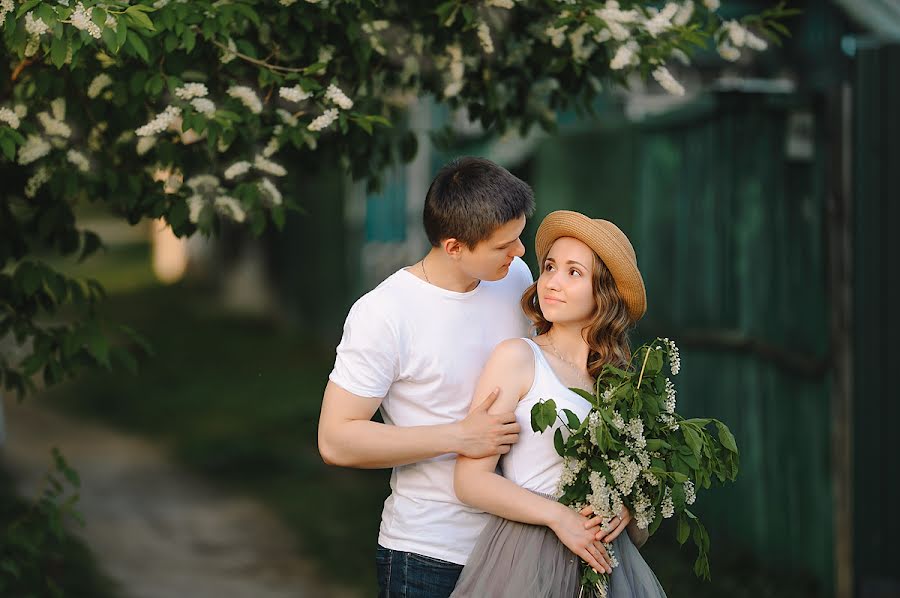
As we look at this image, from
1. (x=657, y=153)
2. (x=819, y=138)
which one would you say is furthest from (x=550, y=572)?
(x=657, y=153)

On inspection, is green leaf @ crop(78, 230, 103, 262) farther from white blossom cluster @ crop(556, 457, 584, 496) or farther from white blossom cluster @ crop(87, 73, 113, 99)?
white blossom cluster @ crop(556, 457, 584, 496)

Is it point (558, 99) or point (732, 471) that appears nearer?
point (732, 471)

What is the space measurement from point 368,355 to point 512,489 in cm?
47

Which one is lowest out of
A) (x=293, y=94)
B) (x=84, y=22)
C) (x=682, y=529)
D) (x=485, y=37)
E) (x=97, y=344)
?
(x=682, y=529)

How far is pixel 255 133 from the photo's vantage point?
151 inches

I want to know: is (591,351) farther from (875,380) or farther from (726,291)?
(726,291)

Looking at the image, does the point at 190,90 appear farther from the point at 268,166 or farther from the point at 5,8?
the point at 5,8

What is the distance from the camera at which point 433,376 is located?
10.4ft

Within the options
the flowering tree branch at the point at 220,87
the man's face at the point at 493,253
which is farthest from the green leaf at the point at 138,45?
the man's face at the point at 493,253

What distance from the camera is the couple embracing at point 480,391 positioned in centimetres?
306

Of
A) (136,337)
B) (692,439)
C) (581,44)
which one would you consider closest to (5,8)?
(136,337)

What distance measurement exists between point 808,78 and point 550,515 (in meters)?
5.06

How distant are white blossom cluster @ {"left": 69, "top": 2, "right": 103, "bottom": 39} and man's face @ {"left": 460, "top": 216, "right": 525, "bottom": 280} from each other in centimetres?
107

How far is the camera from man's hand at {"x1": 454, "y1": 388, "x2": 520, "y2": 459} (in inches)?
119
